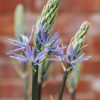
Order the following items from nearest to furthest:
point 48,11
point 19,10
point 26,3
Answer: point 48,11 < point 19,10 < point 26,3

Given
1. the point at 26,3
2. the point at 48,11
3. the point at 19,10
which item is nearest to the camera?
the point at 48,11

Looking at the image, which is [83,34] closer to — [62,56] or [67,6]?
[62,56]

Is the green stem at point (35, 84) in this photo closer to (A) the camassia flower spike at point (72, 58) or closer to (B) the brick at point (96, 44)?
(A) the camassia flower spike at point (72, 58)

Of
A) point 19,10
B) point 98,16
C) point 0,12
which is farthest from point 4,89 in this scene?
point 19,10

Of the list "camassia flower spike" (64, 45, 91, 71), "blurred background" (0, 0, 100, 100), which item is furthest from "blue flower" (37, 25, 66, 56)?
"blurred background" (0, 0, 100, 100)

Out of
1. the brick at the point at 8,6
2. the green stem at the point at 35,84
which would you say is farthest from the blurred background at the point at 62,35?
the green stem at the point at 35,84

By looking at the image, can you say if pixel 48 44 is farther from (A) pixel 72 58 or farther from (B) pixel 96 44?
(B) pixel 96 44
